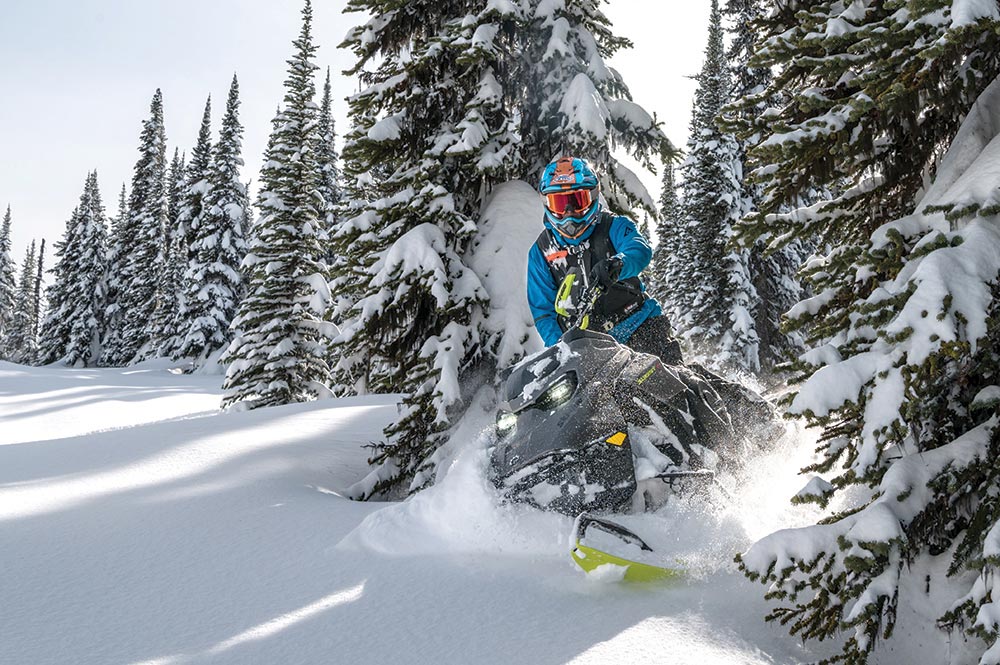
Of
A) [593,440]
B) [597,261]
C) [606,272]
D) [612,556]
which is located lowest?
[612,556]

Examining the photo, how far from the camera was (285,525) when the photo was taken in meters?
4.77

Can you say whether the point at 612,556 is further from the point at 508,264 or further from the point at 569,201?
the point at 508,264

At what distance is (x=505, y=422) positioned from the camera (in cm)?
430

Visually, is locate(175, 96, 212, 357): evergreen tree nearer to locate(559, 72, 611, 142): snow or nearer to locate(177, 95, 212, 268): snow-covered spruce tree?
locate(177, 95, 212, 268): snow-covered spruce tree

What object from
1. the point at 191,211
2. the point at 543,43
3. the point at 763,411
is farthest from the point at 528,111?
the point at 191,211

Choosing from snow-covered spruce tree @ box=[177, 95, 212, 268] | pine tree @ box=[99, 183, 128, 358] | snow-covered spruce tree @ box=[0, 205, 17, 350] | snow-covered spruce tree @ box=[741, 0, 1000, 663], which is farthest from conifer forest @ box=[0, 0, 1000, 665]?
snow-covered spruce tree @ box=[0, 205, 17, 350]

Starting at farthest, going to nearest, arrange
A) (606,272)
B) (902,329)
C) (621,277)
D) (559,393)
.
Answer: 1. (621,277)
2. (606,272)
3. (559,393)
4. (902,329)

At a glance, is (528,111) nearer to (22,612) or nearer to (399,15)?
(399,15)

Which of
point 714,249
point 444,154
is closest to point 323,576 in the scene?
point 444,154

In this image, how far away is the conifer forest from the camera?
2.85 metres

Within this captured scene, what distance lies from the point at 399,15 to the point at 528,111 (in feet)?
7.11

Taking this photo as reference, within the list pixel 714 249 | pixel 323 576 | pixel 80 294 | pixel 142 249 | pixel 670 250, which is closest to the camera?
pixel 323 576

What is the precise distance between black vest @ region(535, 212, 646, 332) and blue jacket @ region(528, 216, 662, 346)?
0.04m

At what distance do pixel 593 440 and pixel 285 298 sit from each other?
54.5ft
